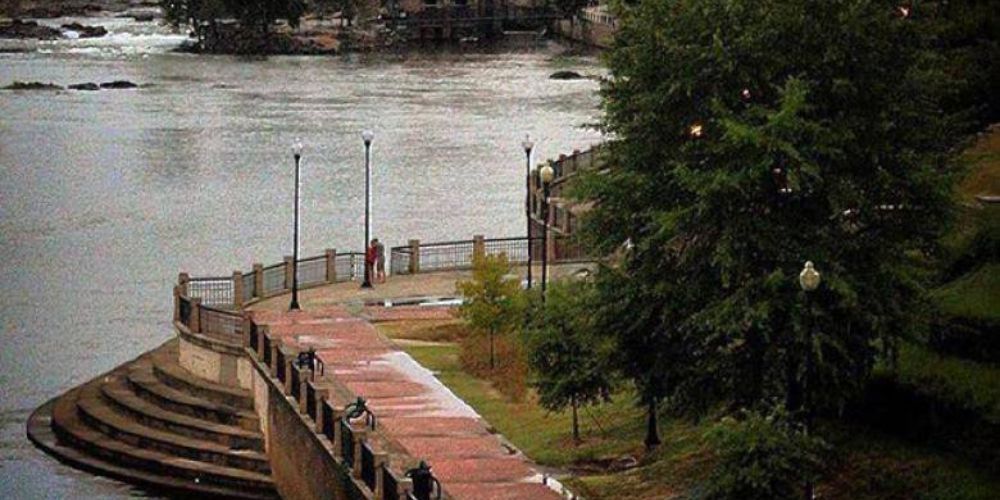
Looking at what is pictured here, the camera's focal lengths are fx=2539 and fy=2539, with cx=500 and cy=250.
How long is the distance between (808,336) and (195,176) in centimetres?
7268

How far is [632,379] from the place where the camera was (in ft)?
128

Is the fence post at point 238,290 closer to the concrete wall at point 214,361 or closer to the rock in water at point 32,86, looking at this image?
the concrete wall at point 214,361

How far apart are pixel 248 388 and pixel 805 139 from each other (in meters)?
14.5

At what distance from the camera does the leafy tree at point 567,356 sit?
38812 millimetres

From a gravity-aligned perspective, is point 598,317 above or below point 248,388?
above

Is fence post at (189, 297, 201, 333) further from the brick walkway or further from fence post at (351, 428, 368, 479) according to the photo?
fence post at (351, 428, 368, 479)

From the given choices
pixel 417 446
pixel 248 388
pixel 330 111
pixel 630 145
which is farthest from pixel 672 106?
pixel 330 111

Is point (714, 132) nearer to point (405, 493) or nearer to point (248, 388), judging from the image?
point (405, 493)

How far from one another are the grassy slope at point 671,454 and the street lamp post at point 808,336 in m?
1.10

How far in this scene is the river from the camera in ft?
206

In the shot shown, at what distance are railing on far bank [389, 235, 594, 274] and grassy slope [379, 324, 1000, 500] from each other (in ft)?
37.7

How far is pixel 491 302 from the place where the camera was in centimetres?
4738

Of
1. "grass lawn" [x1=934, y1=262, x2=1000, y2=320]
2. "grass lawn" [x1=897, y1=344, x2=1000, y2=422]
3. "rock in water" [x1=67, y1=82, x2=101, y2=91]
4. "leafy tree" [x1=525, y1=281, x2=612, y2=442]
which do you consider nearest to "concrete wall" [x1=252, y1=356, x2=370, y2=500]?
"leafy tree" [x1=525, y1=281, x2=612, y2=442]

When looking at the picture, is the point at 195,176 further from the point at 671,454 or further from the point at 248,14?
the point at 248,14
